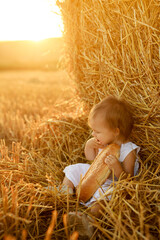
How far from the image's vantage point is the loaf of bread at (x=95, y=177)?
1.55 meters

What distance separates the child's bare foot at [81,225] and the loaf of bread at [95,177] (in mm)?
236

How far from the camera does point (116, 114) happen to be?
1.64 metres

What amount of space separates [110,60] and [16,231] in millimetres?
1277

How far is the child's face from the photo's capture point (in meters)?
1.65

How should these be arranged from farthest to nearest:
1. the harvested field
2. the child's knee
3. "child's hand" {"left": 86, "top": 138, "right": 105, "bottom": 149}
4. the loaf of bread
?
"child's hand" {"left": 86, "top": 138, "right": 105, "bottom": 149}, the loaf of bread, the child's knee, the harvested field

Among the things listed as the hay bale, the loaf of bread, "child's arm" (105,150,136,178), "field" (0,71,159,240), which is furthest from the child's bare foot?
the hay bale

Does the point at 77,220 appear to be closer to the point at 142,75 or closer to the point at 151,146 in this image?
the point at 151,146

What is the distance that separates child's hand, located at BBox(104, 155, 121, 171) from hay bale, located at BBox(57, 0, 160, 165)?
12.7 inches

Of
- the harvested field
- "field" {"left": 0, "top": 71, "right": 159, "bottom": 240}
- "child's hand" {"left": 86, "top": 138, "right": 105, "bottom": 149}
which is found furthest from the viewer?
"child's hand" {"left": 86, "top": 138, "right": 105, "bottom": 149}

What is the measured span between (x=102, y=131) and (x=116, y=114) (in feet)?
0.46

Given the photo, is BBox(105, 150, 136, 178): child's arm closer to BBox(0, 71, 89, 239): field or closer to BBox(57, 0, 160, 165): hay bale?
BBox(57, 0, 160, 165): hay bale

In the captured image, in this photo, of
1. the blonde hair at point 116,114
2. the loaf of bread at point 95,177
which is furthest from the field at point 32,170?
the blonde hair at point 116,114

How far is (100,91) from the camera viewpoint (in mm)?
2029

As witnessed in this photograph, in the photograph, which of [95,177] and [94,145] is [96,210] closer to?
[95,177]
